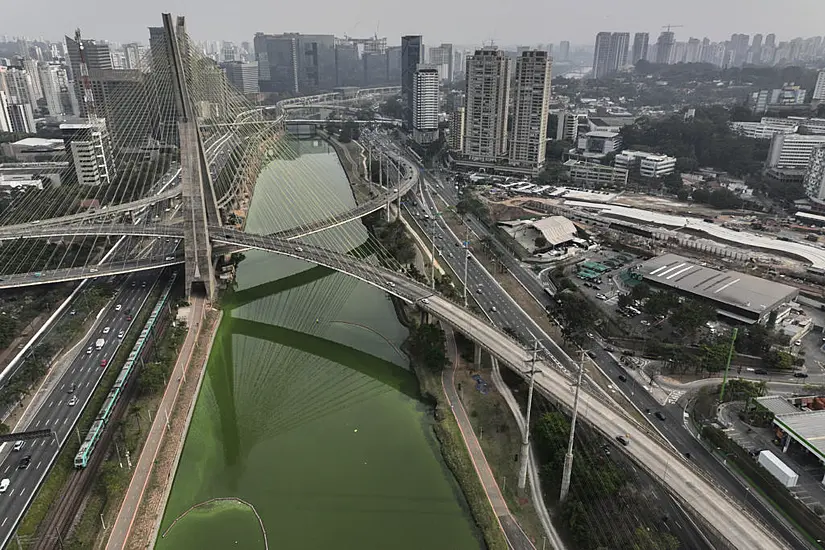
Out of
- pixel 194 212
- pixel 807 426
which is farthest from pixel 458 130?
pixel 807 426

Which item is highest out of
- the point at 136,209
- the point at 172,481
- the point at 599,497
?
the point at 136,209

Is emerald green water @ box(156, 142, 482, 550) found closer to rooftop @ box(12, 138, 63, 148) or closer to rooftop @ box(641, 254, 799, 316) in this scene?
rooftop @ box(641, 254, 799, 316)

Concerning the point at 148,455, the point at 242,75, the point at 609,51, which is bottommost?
the point at 148,455

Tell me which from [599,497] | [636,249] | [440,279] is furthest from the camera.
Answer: [636,249]

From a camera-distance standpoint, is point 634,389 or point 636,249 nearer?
point 634,389

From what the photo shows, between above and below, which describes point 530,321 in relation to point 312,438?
above

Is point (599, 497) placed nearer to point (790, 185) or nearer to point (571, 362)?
point (571, 362)

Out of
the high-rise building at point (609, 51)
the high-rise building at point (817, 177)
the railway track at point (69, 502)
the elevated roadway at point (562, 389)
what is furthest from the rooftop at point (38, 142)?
the high-rise building at point (609, 51)

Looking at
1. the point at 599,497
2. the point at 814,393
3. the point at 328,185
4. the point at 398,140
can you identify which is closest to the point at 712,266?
the point at 814,393

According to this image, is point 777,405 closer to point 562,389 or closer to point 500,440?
point 562,389
